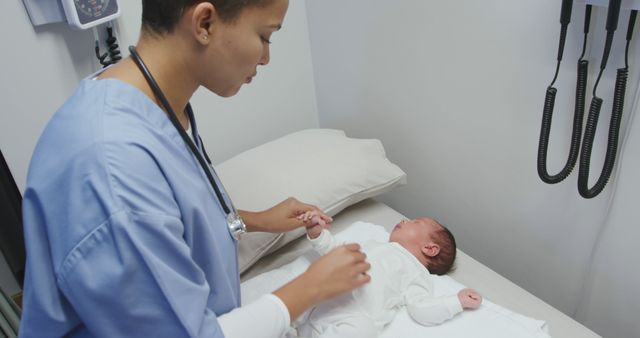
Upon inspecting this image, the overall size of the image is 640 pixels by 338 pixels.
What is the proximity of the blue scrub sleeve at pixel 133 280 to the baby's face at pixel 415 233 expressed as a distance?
30.4 inches

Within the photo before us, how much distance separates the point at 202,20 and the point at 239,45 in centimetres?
7

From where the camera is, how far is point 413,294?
1146 mm

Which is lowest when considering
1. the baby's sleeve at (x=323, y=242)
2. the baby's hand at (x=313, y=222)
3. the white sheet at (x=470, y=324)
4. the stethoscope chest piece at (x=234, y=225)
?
the white sheet at (x=470, y=324)

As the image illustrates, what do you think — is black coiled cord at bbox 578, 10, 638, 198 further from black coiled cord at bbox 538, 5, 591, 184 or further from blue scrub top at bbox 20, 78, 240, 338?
blue scrub top at bbox 20, 78, 240, 338

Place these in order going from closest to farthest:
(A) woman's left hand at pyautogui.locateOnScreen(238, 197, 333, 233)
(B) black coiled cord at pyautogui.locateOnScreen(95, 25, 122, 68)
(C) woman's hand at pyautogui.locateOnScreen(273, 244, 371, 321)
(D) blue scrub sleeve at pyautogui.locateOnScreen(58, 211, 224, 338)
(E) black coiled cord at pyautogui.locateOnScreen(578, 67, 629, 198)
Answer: (D) blue scrub sleeve at pyautogui.locateOnScreen(58, 211, 224, 338)
(C) woman's hand at pyautogui.locateOnScreen(273, 244, 371, 321)
(E) black coiled cord at pyautogui.locateOnScreen(578, 67, 629, 198)
(A) woman's left hand at pyautogui.locateOnScreen(238, 197, 333, 233)
(B) black coiled cord at pyautogui.locateOnScreen(95, 25, 122, 68)

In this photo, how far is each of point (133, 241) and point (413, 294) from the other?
776mm

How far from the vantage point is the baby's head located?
127 cm

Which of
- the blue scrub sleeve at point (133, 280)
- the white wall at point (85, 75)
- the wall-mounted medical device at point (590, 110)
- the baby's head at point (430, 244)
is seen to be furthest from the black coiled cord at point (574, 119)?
the white wall at point (85, 75)

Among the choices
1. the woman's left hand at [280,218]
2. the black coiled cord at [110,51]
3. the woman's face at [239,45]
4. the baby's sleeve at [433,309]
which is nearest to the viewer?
the woman's face at [239,45]

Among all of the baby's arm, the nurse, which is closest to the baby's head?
the baby's arm

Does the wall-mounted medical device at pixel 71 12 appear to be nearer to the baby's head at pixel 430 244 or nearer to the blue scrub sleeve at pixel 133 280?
the blue scrub sleeve at pixel 133 280

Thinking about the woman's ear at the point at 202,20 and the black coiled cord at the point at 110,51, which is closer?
the woman's ear at the point at 202,20

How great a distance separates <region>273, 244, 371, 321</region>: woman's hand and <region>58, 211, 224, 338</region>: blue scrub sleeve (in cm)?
23

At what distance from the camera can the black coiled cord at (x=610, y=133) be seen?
95cm
